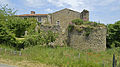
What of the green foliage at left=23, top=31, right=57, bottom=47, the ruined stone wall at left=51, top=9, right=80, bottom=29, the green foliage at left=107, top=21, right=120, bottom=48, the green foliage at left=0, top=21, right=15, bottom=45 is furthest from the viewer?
the ruined stone wall at left=51, top=9, right=80, bottom=29

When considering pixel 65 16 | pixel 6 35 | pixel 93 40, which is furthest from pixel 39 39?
pixel 65 16

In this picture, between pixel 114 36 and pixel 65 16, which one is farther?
pixel 65 16

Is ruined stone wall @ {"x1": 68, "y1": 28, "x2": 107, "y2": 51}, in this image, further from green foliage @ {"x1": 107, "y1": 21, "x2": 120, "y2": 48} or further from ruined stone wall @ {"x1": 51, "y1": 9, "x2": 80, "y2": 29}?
ruined stone wall @ {"x1": 51, "y1": 9, "x2": 80, "y2": 29}

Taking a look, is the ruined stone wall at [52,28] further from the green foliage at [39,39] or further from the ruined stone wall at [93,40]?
the ruined stone wall at [93,40]

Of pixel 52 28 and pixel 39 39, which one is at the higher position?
pixel 52 28

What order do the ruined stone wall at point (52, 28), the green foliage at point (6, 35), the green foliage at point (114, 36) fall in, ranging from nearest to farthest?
1. the green foliage at point (6, 35)
2. the ruined stone wall at point (52, 28)
3. the green foliage at point (114, 36)

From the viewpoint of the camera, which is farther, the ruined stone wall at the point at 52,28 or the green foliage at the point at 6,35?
the ruined stone wall at the point at 52,28

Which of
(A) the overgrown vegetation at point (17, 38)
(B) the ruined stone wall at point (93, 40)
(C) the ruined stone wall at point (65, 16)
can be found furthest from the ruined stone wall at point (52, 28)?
(C) the ruined stone wall at point (65, 16)

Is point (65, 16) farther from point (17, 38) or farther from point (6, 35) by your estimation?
point (6, 35)

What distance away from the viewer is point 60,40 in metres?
14.2

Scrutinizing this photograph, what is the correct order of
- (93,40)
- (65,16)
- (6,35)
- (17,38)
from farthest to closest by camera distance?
(65,16) < (93,40) < (17,38) < (6,35)

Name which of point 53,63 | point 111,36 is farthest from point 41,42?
point 111,36

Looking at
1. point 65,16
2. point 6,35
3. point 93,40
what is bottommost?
point 93,40

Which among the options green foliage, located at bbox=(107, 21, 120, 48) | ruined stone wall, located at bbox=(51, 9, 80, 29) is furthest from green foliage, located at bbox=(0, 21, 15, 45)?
ruined stone wall, located at bbox=(51, 9, 80, 29)
